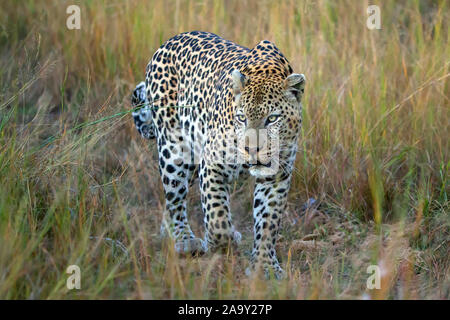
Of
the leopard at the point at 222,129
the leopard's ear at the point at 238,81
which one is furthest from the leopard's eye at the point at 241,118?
the leopard's ear at the point at 238,81

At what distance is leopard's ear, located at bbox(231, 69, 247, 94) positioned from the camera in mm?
4855

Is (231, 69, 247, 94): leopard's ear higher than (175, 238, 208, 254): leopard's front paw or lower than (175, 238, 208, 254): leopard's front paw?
higher

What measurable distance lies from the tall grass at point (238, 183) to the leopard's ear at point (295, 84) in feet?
4.05

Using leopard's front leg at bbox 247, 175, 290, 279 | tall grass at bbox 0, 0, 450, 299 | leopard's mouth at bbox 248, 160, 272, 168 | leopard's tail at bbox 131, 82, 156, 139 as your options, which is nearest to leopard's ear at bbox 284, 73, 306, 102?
leopard's mouth at bbox 248, 160, 272, 168

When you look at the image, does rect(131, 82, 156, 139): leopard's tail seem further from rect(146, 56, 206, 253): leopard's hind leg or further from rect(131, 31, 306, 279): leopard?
rect(146, 56, 206, 253): leopard's hind leg

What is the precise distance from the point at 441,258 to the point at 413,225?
0.45m

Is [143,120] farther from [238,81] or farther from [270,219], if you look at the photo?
[270,219]

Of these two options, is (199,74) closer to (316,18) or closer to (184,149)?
(184,149)

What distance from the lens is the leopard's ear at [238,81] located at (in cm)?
486

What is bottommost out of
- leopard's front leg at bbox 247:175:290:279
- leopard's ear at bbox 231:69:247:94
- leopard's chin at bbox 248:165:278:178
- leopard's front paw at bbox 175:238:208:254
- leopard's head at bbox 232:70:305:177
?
leopard's front paw at bbox 175:238:208:254

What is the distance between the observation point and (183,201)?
6.16 m

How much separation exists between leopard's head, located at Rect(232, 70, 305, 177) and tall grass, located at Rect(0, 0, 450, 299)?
0.78 m

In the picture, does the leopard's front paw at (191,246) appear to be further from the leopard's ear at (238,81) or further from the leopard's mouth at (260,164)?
the leopard's ear at (238,81)

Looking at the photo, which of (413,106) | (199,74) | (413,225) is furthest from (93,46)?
(413,225)
